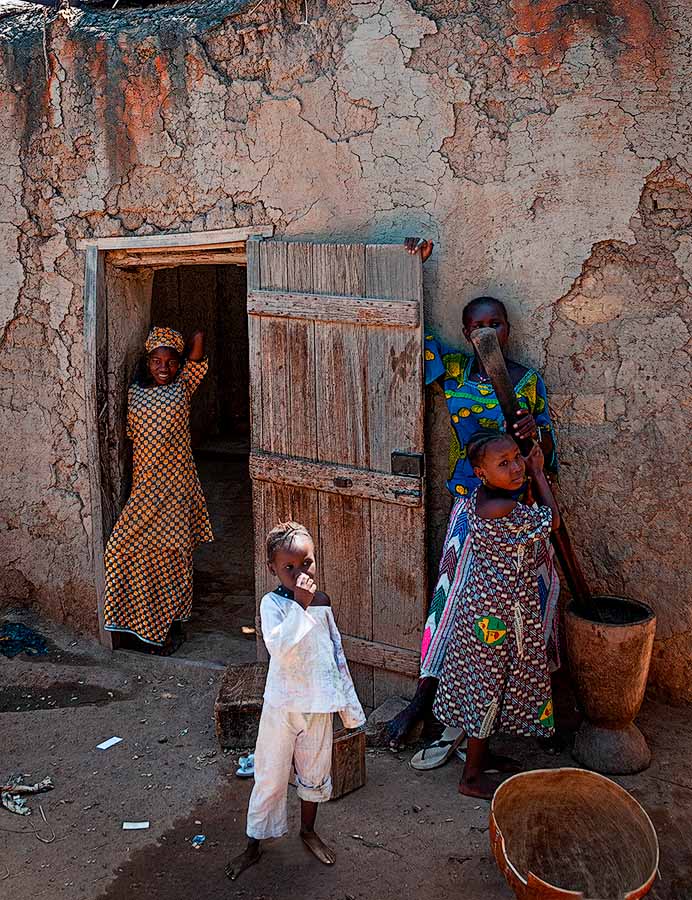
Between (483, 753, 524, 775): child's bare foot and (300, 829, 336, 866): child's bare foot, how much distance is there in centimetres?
74

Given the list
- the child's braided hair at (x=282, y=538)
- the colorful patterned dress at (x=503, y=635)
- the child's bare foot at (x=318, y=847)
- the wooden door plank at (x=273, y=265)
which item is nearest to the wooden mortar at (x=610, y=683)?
the colorful patterned dress at (x=503, y=635)

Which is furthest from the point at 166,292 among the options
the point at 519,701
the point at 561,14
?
the point at 519,701

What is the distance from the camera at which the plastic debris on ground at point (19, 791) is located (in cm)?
348

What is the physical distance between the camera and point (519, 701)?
342cm

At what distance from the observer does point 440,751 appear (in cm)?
371

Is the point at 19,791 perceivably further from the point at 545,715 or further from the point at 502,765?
the point at 545,715

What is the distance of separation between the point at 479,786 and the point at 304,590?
3.95 ft

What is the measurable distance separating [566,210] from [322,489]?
160 cm

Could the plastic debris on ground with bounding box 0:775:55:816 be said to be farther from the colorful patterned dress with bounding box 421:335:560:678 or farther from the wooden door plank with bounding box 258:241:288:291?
the wooden door plank with bounding box 258:241:288:291

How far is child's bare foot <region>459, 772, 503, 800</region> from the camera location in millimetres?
3438

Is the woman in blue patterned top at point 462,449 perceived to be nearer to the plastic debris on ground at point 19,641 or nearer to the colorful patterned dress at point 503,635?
the colorful patterned dress at point 503,635

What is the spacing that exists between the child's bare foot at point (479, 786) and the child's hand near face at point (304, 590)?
1.14 metres

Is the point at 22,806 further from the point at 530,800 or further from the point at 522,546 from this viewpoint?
the point at 522,546

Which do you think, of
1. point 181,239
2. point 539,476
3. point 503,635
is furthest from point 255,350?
point 503,635
